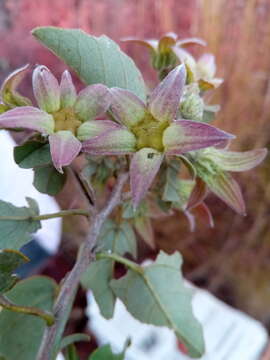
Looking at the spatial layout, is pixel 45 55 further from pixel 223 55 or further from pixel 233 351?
pixel 233 351

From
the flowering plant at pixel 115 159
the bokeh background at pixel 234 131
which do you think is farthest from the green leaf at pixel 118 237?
the bokeh background at pixel 234 131

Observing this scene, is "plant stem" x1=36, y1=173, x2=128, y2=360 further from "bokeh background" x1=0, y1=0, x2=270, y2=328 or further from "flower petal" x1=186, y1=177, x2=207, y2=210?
"bokeh background" x1=0, y1=0, x2=270, y2=328

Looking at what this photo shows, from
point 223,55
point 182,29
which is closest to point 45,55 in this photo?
point 182,29

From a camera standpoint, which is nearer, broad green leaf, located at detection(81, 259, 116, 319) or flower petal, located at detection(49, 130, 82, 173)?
flower petal, located at detection(49, 130, 82, 173)

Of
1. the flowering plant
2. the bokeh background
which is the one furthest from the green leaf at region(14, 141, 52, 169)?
the bokeh background

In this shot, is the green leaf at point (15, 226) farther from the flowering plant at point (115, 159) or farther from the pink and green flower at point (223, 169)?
the pink and green flower at point (223, 169)

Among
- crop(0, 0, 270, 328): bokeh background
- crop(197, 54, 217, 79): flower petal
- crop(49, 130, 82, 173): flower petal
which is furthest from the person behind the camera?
crop(0, 0, 270, 328): bokeh background

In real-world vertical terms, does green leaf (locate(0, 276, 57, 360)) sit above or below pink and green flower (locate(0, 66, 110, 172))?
below

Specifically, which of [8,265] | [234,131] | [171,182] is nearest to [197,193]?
[171,182]
